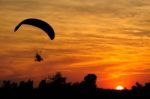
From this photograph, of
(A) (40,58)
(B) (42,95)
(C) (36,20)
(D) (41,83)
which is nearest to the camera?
(B) (42,95)

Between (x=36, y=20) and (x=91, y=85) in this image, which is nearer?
(x=91, y=85)

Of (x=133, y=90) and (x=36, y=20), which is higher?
(x=36, y=20)

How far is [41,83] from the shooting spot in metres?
25.6

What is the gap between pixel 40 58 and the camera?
3834 cm

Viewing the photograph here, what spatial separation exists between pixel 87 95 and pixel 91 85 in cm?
136

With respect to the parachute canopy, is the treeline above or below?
below

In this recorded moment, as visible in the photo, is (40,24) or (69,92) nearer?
(69,92)

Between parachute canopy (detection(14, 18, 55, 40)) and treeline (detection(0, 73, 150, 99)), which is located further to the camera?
parachute canopy (detection(14, 18, 55, 40))

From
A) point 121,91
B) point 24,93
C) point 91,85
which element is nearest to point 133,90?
point 121,91

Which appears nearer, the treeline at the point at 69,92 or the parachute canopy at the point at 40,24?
the treeline at the point at 69,92

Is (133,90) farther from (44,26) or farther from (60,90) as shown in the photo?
(44,26)

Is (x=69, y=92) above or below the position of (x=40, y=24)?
below

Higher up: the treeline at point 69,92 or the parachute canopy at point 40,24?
the parachute canopy at point 40,24

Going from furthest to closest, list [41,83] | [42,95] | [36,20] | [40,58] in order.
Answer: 1. [40,58]
2. [36,20]
3. [41,83]
4. [42,95]
